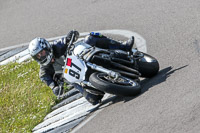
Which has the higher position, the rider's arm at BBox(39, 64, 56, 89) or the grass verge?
the rider's arm at BBox(39, 64, 56, 89)

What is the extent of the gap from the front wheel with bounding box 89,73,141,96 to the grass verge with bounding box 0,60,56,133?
219 centimetres

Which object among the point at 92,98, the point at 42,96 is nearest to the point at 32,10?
the point at 42,96

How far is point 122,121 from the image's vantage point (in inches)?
286

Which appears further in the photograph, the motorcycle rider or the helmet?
the helmet

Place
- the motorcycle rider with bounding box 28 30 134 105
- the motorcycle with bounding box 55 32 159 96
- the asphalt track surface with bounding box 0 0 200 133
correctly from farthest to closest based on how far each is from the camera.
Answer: the motorcycle rider with bounding box 28 30 134 105
the motorcycle with bounding box 55 32 159 96
the asphalt track surface with bounding box 0 0 200 133

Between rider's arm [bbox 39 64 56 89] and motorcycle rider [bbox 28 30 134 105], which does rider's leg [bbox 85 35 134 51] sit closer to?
motorcycle rider [bbox 28 30 134 105]

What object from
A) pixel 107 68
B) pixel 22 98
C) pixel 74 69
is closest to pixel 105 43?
pixel 107 68

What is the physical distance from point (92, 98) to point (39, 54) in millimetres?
1331

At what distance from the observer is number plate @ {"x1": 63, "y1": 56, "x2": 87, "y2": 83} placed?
327 inches

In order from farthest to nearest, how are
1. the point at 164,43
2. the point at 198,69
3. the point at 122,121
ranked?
1. the point at 164,43
2. the point at 198,69
3. the point at 122,121

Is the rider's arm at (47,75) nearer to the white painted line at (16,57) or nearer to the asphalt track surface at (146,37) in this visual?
the asphalt track surface at (146,37)

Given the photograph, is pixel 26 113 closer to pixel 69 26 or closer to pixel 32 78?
pixel 32 78

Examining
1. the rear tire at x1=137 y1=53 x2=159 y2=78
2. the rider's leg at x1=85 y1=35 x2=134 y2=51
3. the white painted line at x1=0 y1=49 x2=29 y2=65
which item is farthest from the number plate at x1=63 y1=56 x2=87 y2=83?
the white painted line at x1=0 y1=49 x2=29 y2=65

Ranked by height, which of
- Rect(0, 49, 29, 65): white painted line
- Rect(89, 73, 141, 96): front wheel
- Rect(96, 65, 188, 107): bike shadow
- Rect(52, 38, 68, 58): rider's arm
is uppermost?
Rect(52, 38, 68, 58): rider's arm
